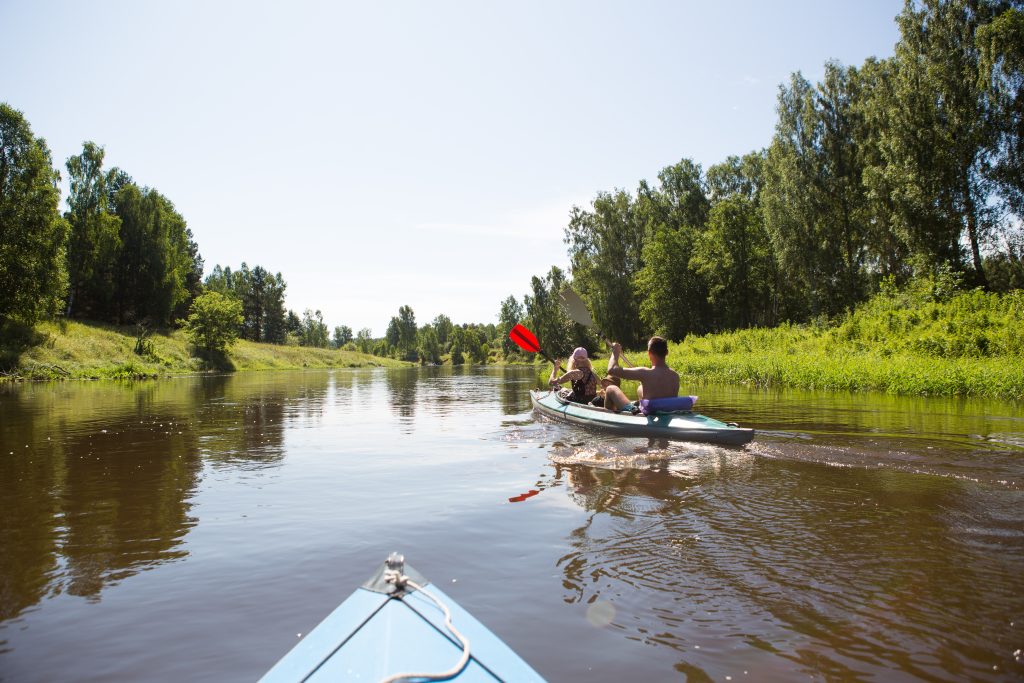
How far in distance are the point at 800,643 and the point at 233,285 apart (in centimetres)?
9037

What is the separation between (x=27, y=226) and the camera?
30.3 metres

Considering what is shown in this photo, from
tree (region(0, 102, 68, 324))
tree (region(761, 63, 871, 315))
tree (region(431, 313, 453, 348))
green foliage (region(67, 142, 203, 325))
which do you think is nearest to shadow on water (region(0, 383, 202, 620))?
tree (region(0, 102, 68, 324))

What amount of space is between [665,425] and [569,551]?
486cm

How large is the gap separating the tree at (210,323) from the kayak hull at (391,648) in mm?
54080

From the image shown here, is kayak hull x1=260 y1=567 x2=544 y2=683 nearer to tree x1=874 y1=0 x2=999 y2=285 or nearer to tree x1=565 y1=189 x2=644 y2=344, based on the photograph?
tree x1=874 y1=0 x2=999 y2=285

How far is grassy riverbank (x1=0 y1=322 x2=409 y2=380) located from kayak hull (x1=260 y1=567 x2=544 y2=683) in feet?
117

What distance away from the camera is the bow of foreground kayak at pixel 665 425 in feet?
28.0

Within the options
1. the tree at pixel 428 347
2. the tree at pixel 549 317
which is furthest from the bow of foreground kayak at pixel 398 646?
the tree at pixel 428 347

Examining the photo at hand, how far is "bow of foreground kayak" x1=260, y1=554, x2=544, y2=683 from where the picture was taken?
91.4 inches

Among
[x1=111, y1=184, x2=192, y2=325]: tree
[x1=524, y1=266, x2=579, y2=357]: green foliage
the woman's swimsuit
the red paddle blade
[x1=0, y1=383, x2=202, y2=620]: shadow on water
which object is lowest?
[x1=0, y1=383, x2=202, y2=620]: shadow on water

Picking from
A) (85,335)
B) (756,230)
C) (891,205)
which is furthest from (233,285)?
(891,205)

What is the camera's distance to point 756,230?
38.0 meters

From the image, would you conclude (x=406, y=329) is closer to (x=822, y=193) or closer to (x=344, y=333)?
(x=344, y=333)

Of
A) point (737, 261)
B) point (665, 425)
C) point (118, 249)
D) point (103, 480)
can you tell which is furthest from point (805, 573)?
point (118, 249)
